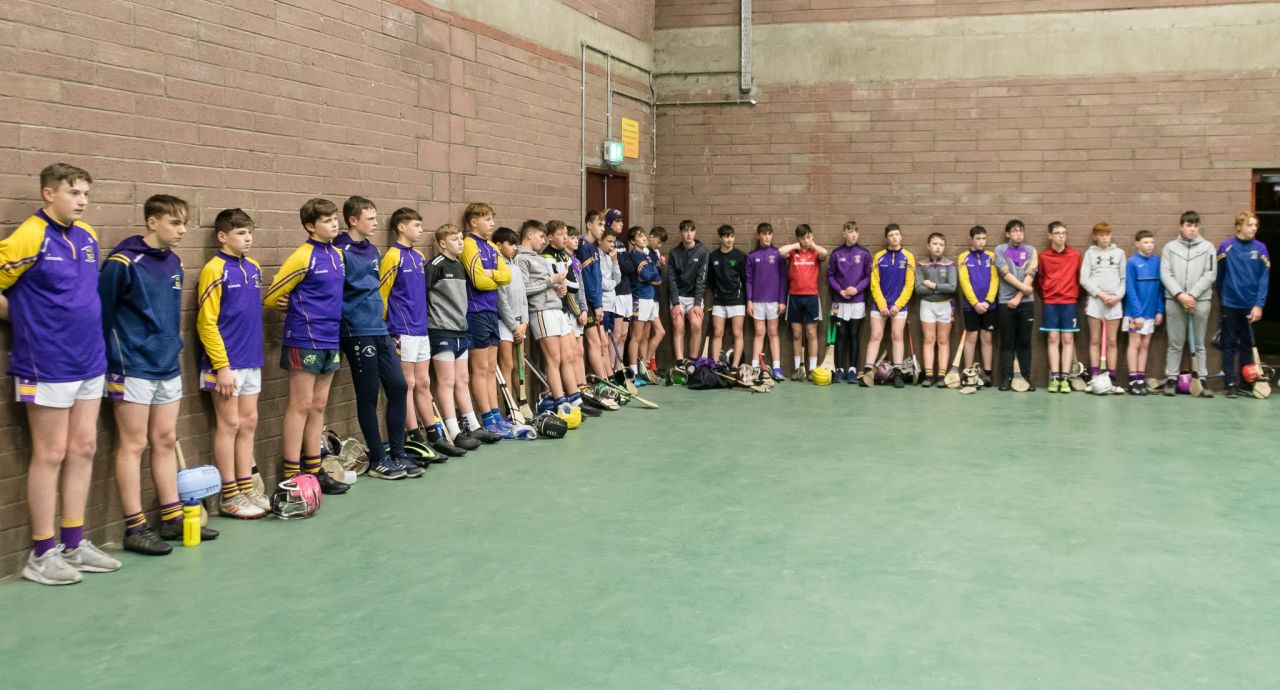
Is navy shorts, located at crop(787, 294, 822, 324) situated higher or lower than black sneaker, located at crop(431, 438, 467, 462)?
higher

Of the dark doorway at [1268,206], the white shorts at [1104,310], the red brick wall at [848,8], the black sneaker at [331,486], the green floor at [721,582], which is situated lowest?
the green floor at [721,582]

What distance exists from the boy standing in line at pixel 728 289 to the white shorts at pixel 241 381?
7.33 metres

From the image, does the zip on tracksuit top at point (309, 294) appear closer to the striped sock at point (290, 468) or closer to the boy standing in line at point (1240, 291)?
the striped sock at point (290, 468)

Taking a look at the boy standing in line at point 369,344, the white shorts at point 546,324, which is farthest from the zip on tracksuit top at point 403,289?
the white shorts at point 546,324

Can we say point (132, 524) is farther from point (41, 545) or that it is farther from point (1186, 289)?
point (1186, 289)

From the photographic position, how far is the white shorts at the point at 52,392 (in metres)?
5.00

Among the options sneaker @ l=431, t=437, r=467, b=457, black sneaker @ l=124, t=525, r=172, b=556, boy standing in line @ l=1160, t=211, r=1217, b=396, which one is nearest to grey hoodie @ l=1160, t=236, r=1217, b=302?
boy standing in line @ l=1160, t=211, r=1217, b=396

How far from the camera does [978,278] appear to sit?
12.3 meters

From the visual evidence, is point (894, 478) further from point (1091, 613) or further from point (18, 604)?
point (18, 604)

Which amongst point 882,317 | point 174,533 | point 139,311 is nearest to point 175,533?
point 174,533

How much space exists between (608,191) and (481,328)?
405 centimetres

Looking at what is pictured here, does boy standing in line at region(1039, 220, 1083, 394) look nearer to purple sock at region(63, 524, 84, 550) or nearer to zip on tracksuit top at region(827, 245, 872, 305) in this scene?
zip on tracksuit top at region(827, 245, 872, 305)

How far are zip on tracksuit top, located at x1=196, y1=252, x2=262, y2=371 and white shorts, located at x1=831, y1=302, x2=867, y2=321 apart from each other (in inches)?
309

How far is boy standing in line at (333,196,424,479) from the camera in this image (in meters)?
7.15
